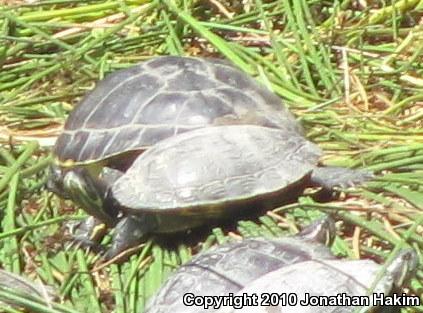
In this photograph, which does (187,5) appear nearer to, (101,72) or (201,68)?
(101,72)

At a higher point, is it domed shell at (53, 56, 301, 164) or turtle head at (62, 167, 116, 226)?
domed shell at (53, 56, 301, 164)

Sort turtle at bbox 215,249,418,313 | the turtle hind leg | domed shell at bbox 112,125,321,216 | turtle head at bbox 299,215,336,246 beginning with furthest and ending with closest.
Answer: the turtle hind leg < domed shell at bbox 112,125,321,216 < turtle head at bbox 299,215,336,246 < turtle at bbox 215,249,418,313

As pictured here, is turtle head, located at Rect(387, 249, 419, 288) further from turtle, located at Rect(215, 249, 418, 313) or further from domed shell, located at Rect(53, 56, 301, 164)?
domed shell, located at Rect(53, 56, 301, 164)

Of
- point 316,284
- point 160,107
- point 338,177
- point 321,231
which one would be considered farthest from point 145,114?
point 316,284

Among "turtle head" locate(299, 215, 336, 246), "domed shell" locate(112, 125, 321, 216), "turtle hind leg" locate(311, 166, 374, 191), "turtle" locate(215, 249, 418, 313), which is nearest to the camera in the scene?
"turtle" locate(215, 249, 418, 313)

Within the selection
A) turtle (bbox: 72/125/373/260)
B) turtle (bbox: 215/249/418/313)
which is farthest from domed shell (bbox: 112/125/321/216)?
turtle (bbox: 215/249/418/313)

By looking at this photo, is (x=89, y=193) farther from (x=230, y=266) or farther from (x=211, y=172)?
(x=230, y=266)

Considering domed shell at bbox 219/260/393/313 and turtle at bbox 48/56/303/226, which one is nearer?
domed shell at bbox 219/260/393/313

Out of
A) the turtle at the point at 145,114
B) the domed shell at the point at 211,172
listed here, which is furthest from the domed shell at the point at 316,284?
the turtle at the point at 145,114
